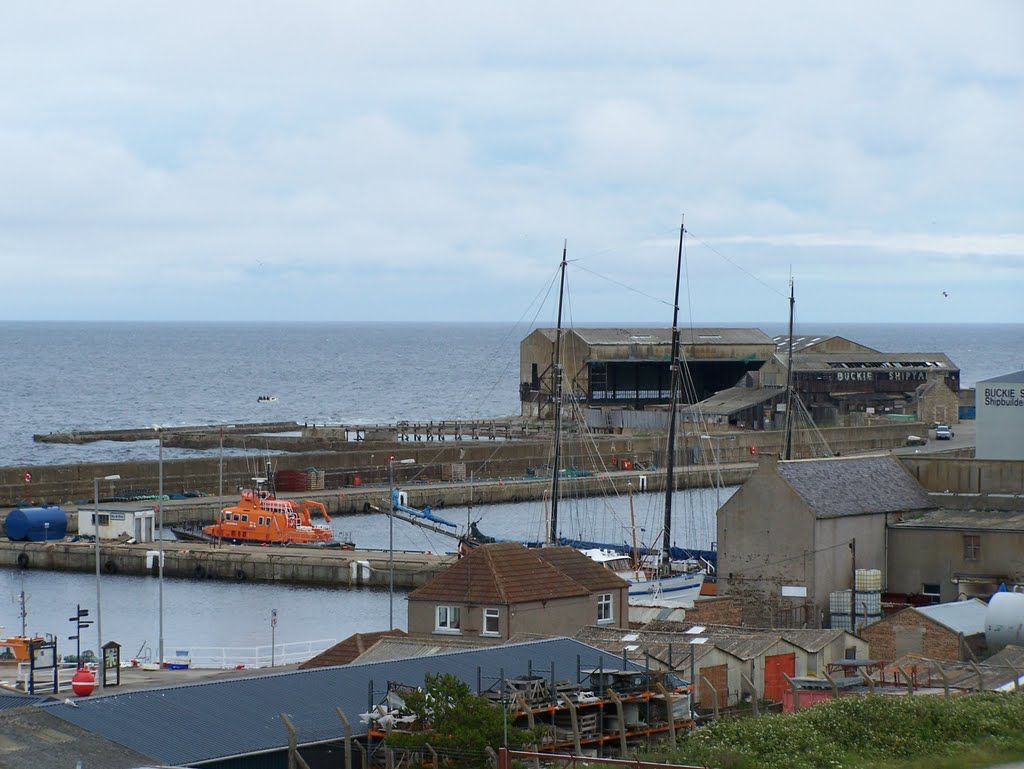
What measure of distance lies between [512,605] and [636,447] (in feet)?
228

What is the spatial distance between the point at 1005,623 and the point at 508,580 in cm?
1063

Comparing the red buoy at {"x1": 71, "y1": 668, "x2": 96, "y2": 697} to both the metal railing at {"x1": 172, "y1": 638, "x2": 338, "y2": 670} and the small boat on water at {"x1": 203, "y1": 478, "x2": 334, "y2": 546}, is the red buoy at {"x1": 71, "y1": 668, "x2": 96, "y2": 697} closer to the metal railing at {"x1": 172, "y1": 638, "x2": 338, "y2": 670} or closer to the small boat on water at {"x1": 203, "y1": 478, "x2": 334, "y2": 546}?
the metal railing at {"x1": 172, "y1": 638, "x2": 338, "y2": 670}

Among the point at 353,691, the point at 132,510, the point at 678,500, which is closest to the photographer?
the point at 353,691

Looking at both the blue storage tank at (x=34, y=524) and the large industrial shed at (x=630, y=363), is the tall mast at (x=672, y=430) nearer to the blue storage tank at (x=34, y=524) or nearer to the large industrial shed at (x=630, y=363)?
the blue storage tank at (x=34, y=524)

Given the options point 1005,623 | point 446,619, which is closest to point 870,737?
point 1005,623

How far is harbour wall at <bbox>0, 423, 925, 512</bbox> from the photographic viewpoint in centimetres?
8519

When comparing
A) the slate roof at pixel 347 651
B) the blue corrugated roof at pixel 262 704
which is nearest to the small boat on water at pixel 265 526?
the slate roof at pixel 347 651

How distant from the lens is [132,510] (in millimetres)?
72500

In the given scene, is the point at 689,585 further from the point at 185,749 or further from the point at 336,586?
the point at 185,749

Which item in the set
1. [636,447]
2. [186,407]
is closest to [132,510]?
[636,447]

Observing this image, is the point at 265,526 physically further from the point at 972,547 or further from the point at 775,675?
the point at 775,675

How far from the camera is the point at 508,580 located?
1474 inches

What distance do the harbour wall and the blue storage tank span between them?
8707mm

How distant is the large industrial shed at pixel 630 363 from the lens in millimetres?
119500
